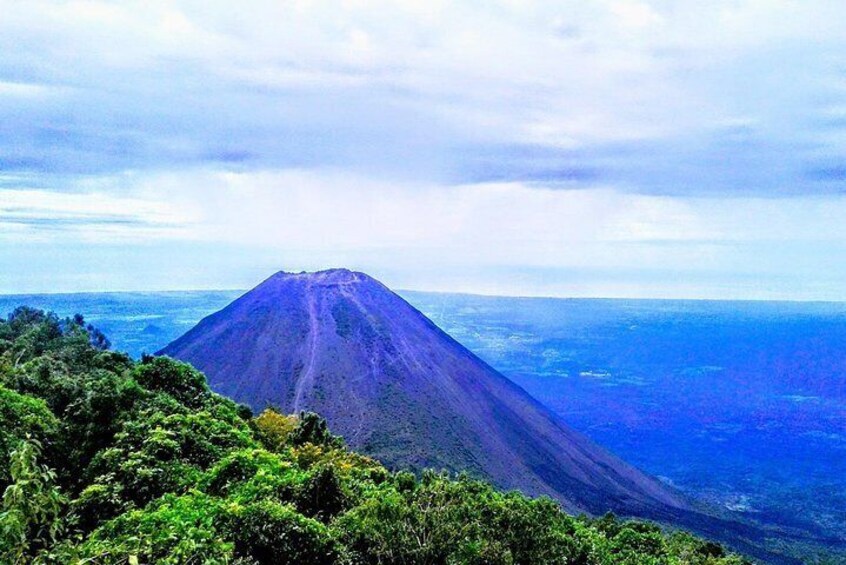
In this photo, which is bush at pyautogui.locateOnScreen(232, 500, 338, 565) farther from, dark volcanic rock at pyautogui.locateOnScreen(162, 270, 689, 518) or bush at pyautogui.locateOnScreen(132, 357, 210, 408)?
dark volcanic rock at pyautogui.locateOnScreen(162, 270, 689, 518)

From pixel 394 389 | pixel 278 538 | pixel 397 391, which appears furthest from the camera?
pixel 394 389

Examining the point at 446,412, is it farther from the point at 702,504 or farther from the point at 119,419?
the point at 119,419

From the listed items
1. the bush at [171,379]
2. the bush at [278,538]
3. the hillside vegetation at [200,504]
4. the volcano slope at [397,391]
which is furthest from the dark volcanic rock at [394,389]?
the bush at [278,538]

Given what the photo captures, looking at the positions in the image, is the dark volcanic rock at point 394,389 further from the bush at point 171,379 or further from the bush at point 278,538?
the bush at point 278,538

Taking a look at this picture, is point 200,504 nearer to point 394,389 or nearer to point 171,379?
point 171,379

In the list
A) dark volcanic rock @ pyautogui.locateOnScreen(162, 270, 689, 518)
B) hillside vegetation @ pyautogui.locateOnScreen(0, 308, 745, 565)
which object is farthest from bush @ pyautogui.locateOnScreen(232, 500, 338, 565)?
dark volcanic rock @ pyautogui.locateOnScreen(162, 270, 689, 518)

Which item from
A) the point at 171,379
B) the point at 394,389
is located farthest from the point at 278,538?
the point at 394,389

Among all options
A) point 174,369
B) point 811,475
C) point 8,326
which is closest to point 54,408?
point 174,369
